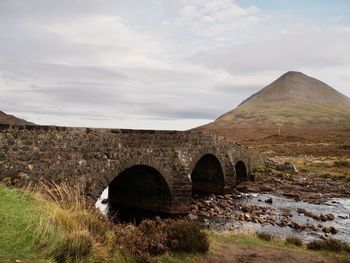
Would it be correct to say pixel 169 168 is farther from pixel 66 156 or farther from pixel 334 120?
pixel 334 120

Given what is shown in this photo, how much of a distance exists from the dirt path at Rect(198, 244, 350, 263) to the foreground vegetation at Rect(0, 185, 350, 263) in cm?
4

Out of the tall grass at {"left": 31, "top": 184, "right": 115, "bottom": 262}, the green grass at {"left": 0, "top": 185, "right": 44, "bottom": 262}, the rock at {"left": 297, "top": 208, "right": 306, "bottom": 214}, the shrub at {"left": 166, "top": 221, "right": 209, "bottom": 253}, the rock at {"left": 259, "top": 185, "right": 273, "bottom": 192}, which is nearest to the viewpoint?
the green grass at {"left": 0, "top": 185, "right": 44, "bottom": 262}

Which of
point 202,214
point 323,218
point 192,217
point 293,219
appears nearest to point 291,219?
point 293,219

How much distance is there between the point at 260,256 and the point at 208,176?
20103 millimetres

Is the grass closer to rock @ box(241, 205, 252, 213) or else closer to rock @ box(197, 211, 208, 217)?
rock @ box(197, 211, 208, 217)

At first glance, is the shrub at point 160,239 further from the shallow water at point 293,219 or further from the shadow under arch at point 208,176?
the shadow under arch at point 208,176

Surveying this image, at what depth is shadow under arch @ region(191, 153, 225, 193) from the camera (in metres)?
30.2

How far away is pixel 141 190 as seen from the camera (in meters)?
22.6

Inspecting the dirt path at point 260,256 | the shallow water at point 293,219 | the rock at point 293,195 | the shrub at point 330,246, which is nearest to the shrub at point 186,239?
the dirt path at point 260,256

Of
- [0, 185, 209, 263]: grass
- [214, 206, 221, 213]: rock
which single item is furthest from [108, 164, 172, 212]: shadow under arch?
[0, 185, 209, 263]: grass

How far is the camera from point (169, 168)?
68.0 ft

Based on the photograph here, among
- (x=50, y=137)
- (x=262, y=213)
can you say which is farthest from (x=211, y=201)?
(x=50, y=137)

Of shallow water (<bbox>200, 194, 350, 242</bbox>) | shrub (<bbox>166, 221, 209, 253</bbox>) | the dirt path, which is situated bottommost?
shallow water (<bbox>200, 194, 350, 242</bbox>)

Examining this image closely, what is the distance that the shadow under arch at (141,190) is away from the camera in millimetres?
20859
